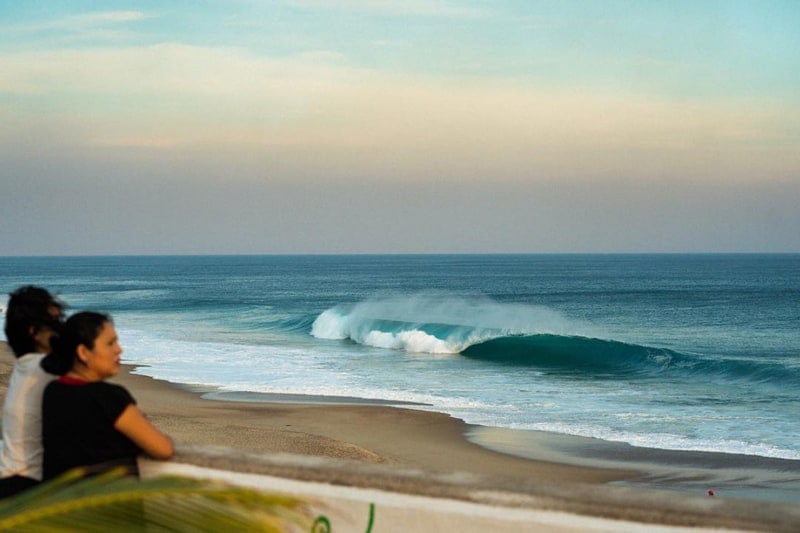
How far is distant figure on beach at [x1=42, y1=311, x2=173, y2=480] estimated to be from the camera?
3.18 meters

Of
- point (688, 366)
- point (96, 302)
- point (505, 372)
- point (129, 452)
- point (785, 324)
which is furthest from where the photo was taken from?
point (96, 302)

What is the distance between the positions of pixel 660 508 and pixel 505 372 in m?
24.1

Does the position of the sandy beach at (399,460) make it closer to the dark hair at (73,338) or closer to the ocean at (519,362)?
the dark hair at (73,338)

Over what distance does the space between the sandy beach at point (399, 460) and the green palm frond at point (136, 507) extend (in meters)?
0.68

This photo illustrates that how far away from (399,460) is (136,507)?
12397mm

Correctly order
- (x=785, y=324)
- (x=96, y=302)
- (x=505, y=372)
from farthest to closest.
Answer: (x=96, y=302) → (x=785, y=324) → (x=505, y=372)

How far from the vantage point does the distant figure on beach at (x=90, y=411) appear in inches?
125

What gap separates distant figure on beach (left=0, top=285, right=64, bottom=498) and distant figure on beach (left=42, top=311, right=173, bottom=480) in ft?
0.43

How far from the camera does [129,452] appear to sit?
3.30 meters

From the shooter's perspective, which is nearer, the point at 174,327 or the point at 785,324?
the point at 174,327

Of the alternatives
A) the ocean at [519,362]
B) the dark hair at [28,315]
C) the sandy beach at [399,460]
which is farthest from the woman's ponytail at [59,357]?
the ocean at [519,362]

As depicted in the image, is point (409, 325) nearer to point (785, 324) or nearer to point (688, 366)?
point (688, 366)

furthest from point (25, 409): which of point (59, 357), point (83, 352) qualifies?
point (83, 352)

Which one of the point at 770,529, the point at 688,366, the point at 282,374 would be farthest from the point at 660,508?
the point at 688,366
